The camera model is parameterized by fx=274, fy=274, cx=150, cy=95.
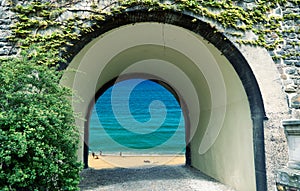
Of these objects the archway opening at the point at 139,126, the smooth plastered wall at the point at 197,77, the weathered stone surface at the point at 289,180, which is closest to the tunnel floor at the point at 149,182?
the smooth plastered wall at the point at 197,77

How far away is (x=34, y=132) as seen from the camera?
2541mm

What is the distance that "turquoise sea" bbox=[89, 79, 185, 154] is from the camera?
1104 cm

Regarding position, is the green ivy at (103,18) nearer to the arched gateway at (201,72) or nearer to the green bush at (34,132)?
the arched gateway at (201,72)

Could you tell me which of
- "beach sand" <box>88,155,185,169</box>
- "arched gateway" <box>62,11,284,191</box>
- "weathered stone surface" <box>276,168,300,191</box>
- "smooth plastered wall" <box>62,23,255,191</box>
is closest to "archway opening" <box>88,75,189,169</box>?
"beach sand" <box>88,155,185,169</box>

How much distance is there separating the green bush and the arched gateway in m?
0.87

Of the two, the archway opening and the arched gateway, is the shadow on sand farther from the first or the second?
the archway opening

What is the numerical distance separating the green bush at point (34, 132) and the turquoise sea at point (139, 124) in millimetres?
7760

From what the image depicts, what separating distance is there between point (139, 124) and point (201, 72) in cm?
700

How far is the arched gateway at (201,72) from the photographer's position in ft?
12.1

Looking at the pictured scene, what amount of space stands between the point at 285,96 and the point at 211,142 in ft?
6.95

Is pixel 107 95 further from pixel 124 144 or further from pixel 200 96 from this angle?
pixel 200 96

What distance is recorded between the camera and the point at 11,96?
2.55 metres

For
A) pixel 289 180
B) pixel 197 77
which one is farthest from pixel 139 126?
pixel 289 180

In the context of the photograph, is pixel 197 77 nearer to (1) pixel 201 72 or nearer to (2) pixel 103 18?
(1) pixel 201 72
